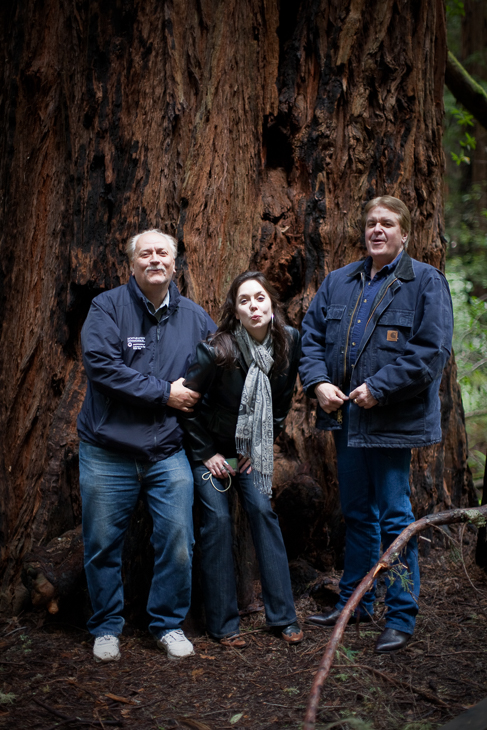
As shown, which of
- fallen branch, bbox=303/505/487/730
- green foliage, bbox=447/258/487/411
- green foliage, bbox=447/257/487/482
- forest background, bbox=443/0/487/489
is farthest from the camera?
forest background, bbox=443/0/487/489

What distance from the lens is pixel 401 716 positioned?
2.84 meters

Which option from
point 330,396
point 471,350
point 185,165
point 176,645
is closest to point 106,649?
point 176,645

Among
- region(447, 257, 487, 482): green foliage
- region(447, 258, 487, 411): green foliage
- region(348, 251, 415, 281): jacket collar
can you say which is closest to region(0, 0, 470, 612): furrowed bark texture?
region(348, 251, 415, 281): jacket collar

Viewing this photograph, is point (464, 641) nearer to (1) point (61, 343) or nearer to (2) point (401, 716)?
(2) point (401, 716)

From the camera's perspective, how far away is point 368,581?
284 cm

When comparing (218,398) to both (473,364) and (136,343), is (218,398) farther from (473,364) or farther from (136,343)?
(473,364)

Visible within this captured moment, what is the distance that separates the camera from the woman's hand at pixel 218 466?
3660 millimetres

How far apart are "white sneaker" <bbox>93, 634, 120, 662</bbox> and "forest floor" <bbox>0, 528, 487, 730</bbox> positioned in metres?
0.04

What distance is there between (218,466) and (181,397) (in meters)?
0.49

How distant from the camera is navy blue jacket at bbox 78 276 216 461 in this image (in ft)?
11.3

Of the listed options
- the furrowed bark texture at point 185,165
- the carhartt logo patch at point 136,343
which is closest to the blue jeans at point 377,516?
the furrowed bark texture at point 185,165

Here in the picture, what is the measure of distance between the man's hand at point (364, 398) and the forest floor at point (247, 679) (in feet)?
3.81

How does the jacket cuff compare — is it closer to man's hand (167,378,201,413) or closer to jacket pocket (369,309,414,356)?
man's hand (167,378,201,413)

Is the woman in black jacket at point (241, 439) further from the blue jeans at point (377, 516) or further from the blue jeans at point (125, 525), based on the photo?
the blue jeans at point (377, 516)
